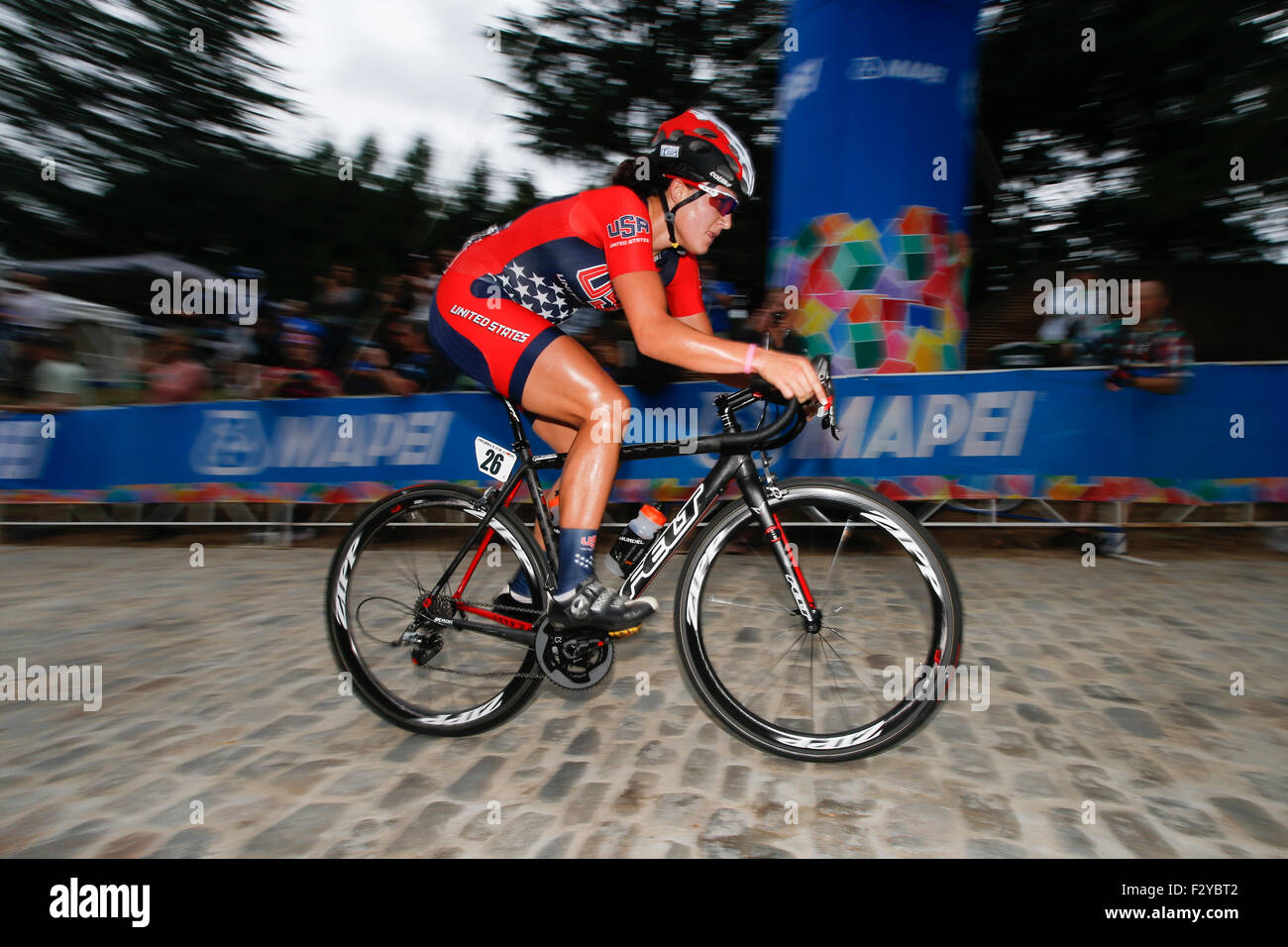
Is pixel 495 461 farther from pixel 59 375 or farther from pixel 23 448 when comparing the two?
pixel 59 375

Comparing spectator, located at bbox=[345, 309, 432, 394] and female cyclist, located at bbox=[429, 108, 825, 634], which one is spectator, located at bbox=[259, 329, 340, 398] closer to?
spectator, located at bbox=[345, 309, 432, 394]

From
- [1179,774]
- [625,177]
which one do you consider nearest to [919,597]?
[1179,774]

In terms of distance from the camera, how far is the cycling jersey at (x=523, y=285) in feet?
9.36

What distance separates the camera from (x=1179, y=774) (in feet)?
9.25

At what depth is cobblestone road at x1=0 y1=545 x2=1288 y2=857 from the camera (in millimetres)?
2436

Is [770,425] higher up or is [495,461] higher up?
[770,425]

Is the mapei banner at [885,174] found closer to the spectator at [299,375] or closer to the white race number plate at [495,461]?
the spectator at [299,375]

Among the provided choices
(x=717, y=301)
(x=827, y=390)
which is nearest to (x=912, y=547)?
(x=827, y=390)

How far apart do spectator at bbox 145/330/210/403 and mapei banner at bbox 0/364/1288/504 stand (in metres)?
0.86

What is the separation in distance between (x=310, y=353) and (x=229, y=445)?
3.62ft

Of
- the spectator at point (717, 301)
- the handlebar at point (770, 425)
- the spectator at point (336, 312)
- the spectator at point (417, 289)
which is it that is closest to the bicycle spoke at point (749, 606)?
the handlebar at point (770, 425)

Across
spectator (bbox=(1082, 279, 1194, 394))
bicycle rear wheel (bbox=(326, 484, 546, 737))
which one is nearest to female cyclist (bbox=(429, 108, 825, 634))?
bicycle rear wheel (bbox=(326, 484, 546, 737))

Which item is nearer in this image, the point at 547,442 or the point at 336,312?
the point at 547,442

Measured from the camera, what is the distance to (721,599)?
2854 mm
